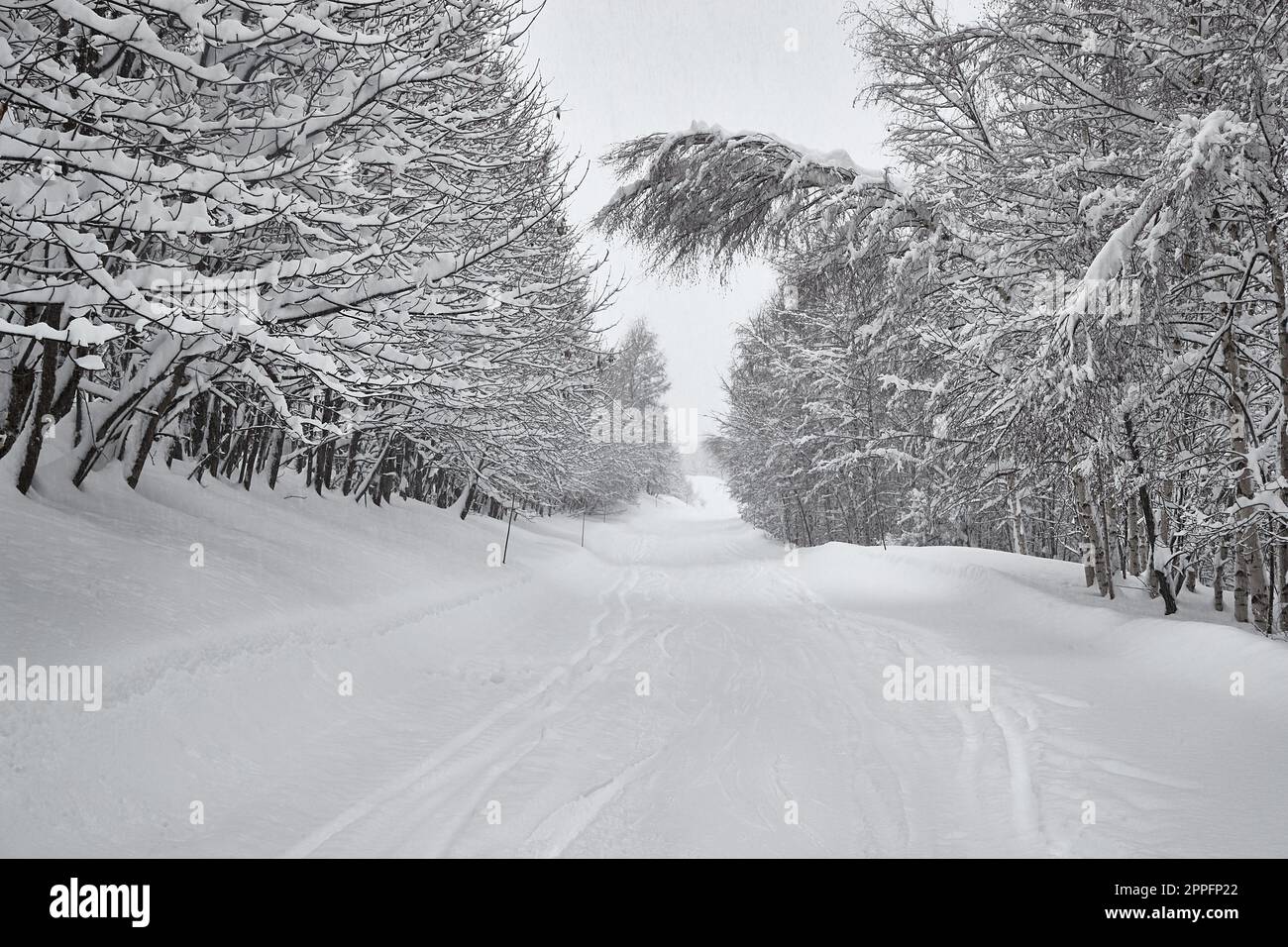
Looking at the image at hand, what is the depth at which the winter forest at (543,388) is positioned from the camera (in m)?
3.14

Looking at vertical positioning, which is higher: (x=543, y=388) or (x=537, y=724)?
(x=543, y=388)

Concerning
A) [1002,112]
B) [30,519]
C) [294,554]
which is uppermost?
[1002,112]

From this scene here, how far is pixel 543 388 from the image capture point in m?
10.8

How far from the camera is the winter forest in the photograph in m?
3.14

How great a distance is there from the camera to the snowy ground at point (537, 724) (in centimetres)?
295

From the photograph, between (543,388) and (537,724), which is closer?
(537,724)

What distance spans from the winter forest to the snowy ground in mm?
32

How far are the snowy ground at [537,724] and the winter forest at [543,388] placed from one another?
0.03m

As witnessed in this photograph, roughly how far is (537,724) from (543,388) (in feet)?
23.3

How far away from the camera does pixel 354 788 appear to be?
346 centimetres

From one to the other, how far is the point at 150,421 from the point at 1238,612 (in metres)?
12.2

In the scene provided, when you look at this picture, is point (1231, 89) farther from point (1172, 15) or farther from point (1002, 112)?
point (1002, 112)

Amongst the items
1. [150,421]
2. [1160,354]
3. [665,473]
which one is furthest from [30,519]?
[665,473]

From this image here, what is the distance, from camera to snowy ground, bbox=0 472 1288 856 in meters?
2.95
